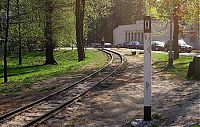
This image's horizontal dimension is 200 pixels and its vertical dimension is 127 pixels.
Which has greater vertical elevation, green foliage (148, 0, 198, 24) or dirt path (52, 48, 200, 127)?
green foliage (148, 0, 198, 24)

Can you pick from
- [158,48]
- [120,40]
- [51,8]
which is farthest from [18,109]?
[120,40]

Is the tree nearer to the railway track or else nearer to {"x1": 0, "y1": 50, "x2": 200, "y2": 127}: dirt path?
{"x1": 0, "y1": 50, "x2": 200, "y2": 127}: dirt path

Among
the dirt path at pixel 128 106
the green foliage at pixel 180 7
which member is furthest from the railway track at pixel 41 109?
the green foliage at pixel 180 7

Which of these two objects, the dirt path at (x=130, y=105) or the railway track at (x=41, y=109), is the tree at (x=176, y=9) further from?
the railway track at (x=41, y=109)

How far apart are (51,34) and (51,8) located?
3.00 m

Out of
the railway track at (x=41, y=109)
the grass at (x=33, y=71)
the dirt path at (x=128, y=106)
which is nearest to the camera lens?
the railway track at (x=41, y=109)

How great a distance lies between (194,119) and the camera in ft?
35.1

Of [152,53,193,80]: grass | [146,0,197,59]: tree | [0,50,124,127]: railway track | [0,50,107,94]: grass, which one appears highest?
[146,0,197,59]: tree

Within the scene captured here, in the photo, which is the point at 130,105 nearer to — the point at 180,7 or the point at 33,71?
the point at 180,7

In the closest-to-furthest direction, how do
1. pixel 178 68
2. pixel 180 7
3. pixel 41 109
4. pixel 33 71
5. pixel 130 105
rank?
pixel 41 109 → pixel 130 105 → pixel 178 68 → pixel 180 7 → pixel 33 71

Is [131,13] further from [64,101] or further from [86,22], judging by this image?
[64,101]

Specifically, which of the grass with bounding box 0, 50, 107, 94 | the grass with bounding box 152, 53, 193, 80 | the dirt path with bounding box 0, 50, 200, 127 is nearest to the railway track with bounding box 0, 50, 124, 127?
the dirt path with bounding box 0, 50, 200, 127

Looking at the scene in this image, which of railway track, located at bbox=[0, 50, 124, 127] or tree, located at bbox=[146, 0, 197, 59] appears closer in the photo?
railway track, located at bbox=[0, 50, 124, 127]

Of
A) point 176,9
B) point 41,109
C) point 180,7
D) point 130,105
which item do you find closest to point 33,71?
point 176,9
